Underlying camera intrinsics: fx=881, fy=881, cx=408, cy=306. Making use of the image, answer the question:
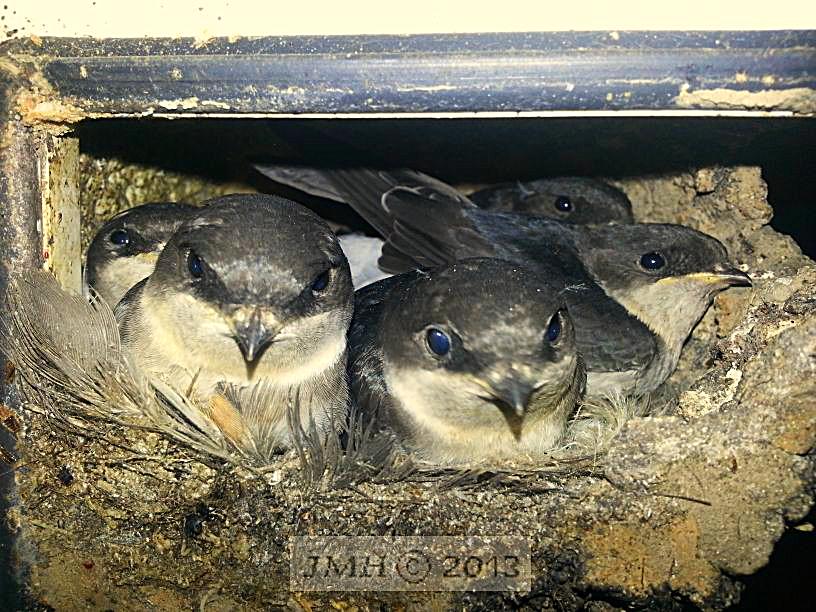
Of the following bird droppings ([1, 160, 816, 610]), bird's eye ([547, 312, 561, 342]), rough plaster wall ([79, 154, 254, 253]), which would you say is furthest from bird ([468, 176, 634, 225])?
bird droppings ([1, 160, 816, 610])

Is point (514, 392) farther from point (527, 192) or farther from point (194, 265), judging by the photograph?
point (527, 192)

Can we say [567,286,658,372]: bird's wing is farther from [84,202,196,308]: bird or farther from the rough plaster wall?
the rough plaster wall

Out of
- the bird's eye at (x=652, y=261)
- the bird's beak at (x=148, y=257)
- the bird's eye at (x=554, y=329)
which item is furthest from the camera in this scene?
the bird's eye at (x=652, y=261)

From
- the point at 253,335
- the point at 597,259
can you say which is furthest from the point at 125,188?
the point at 597,259

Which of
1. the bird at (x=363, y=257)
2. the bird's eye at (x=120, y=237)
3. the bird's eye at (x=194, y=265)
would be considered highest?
the bird's eye at (x=194, y=265)

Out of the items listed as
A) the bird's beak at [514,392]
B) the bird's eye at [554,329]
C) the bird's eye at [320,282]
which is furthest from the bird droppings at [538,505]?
the bird's eye at [320,282]

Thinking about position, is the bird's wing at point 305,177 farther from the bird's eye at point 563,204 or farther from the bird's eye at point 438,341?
the bird's eye at point 438,341
